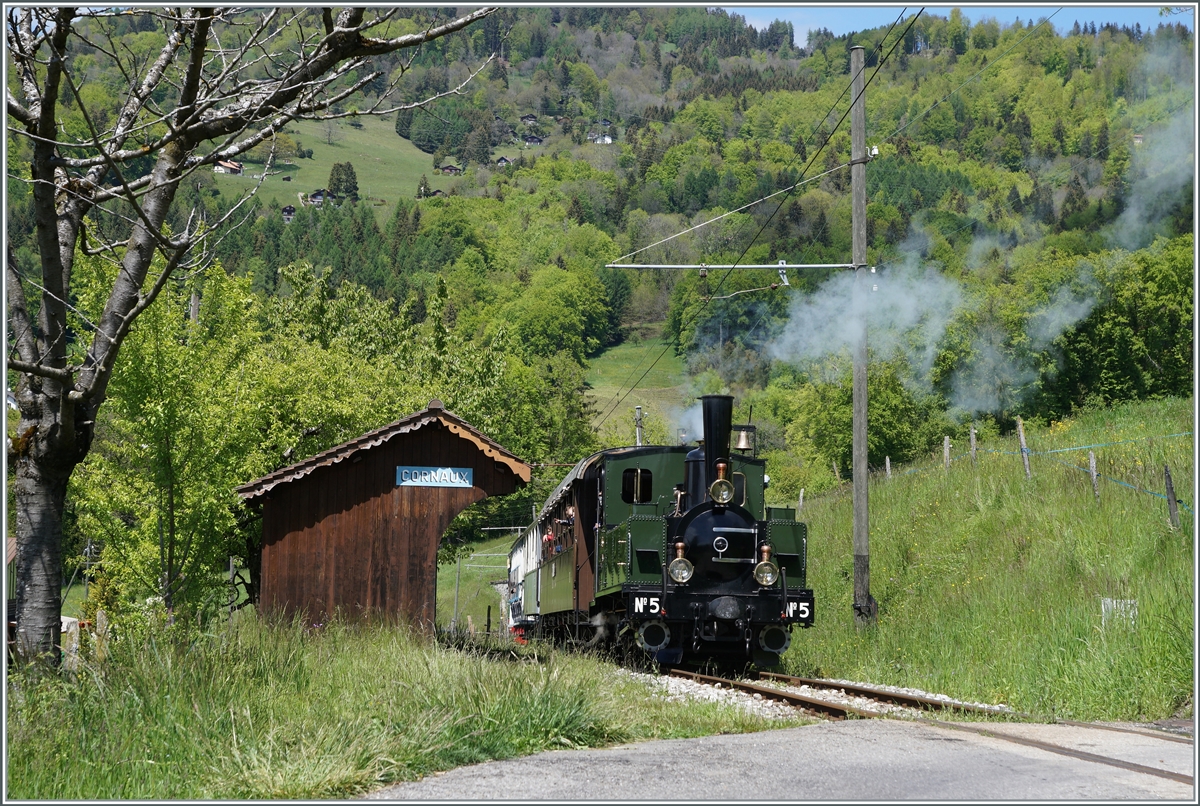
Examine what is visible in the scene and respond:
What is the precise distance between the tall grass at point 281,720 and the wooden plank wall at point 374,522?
29.5ft

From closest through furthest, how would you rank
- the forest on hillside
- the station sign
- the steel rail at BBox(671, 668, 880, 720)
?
the steel rail at BBox(671, 668, 880, 720) < the station sign < the forest on hillside

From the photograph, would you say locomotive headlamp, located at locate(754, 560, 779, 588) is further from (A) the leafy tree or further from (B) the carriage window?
(A) the leafy tree

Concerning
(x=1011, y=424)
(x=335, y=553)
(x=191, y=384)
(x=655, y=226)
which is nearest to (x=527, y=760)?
(x=335, y=553)

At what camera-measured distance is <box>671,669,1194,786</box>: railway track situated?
24.7 feet

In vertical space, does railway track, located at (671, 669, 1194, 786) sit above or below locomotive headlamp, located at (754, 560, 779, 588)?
below

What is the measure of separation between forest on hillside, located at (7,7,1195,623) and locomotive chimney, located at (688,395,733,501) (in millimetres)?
4368

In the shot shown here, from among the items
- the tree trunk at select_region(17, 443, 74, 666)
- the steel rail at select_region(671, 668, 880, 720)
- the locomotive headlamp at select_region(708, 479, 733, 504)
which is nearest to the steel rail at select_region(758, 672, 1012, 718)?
the steel rail at select_region(671, 668, 880, 720)

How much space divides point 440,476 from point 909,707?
33.9ft

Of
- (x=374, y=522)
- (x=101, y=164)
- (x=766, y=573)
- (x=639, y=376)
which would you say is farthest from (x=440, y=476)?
(x=639, y=376)

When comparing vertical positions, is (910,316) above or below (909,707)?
above

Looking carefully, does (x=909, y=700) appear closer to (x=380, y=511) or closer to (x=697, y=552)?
(x=697, y=552)

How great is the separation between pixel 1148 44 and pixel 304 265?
4948 inches

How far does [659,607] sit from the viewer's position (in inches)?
586

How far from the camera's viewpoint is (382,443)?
19.7 m
